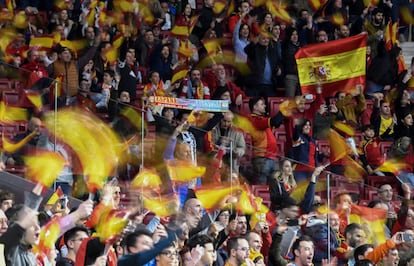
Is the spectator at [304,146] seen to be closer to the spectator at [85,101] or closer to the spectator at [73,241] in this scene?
the spectator at [85,101]

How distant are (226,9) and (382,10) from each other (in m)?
2.54

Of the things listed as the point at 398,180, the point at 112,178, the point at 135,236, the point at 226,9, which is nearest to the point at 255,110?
the point at 398,180

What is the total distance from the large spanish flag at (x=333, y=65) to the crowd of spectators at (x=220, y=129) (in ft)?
0.59

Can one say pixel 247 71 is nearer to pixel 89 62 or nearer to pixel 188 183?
pixel 89 62

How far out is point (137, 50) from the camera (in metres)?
23.9

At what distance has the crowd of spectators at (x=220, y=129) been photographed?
15.5 meters

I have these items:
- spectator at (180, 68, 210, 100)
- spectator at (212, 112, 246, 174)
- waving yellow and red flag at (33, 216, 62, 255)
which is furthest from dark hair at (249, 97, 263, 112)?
waving yellow and red flag at (33, 216, 62, 255)

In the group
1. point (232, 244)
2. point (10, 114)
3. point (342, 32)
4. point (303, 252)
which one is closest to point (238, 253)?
point (232, 244)

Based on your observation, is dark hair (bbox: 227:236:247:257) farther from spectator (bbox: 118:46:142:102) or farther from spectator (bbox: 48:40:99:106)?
spectator (bbox: 118:46:142:102)

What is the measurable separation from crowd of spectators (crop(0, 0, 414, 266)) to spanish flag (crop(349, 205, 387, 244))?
0.03 metres

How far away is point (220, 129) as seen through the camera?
61.2 ft

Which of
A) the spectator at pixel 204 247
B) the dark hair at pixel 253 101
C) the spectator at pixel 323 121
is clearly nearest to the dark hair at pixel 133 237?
the spectator at pixel 204 247

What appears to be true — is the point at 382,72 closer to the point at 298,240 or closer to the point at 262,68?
→ the point at 262,68

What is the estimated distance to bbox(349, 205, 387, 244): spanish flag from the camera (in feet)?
57.6
